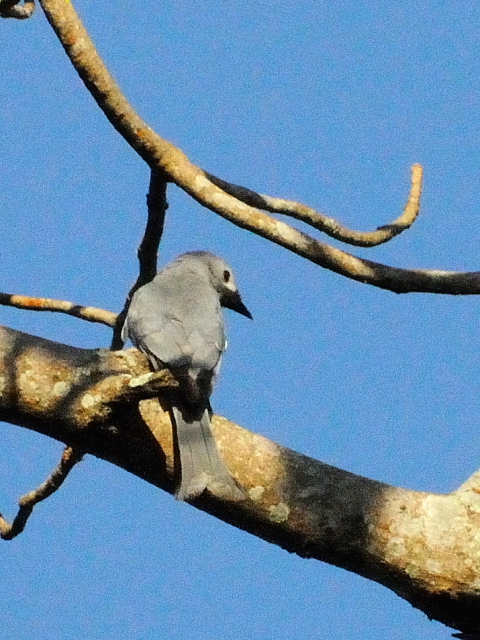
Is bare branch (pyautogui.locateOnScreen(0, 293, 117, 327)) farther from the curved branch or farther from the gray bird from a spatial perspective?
the curved branch

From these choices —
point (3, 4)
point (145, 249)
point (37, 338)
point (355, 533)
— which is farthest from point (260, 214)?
point (3, 4)

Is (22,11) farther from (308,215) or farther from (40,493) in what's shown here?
(40,493)

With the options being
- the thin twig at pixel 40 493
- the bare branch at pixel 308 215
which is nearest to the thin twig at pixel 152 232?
the bare branch at pixel 308 215

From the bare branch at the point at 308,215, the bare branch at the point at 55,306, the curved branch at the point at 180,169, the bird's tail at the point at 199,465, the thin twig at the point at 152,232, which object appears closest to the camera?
the bird's tail at the point at 199,465

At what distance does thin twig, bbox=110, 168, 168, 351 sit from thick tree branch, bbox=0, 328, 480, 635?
681 millimetres

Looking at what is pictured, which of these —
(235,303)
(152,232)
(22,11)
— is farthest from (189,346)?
(22,11)

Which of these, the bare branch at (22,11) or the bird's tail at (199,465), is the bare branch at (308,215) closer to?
the bird's tail at (199,465)

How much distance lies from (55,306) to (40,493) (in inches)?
35.8

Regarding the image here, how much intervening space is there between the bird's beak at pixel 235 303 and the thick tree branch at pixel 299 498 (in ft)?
6.57

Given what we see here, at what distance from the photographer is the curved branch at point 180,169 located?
3.22m

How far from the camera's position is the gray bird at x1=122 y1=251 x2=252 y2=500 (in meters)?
2.92

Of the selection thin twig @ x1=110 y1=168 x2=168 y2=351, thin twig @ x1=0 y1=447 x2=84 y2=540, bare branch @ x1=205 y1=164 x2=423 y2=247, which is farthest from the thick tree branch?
bare branch @ x1=205 y1=164 x2=423 y2=247

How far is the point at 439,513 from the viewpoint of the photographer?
9.75 ft

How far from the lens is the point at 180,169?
131 inches
